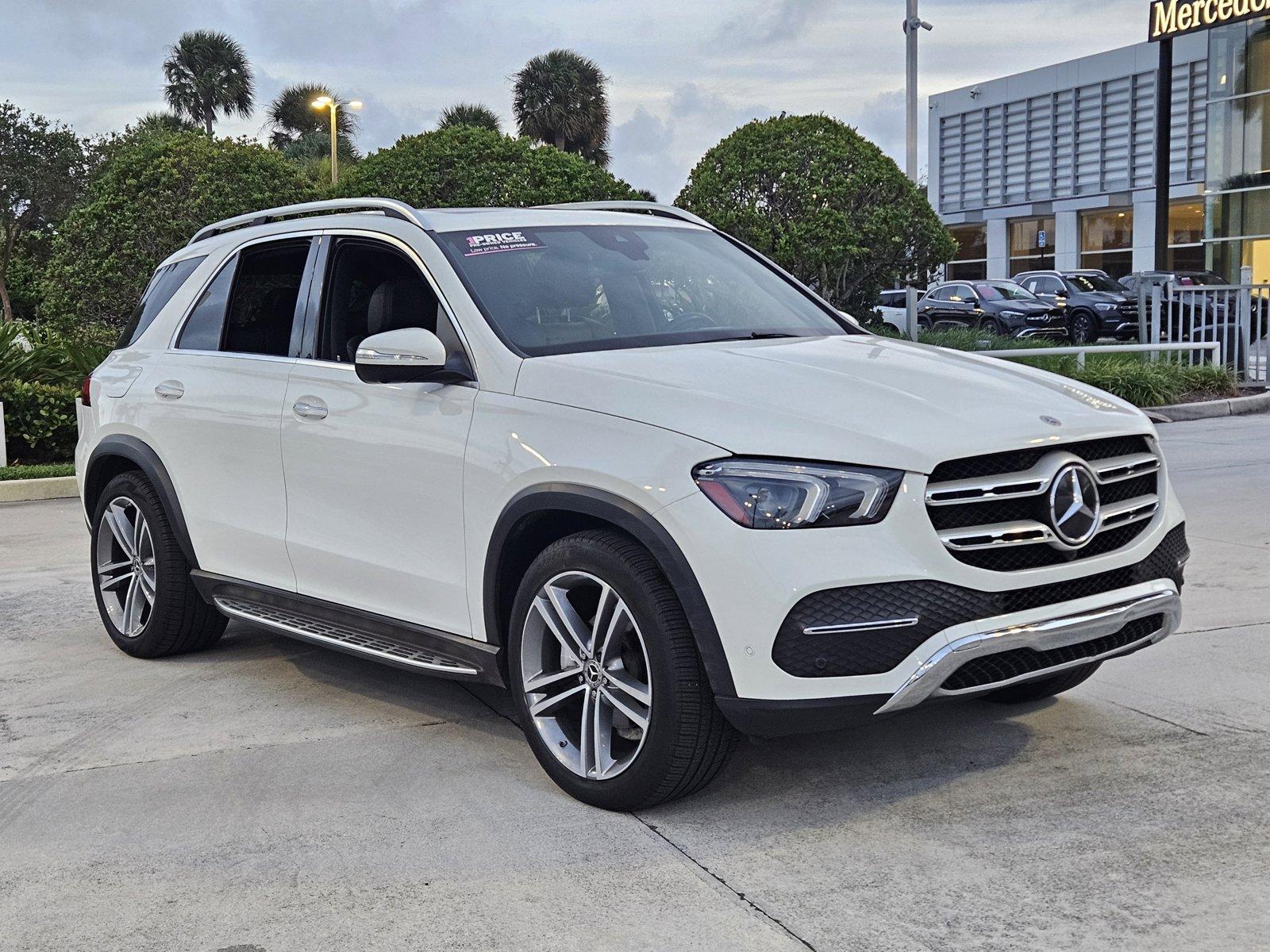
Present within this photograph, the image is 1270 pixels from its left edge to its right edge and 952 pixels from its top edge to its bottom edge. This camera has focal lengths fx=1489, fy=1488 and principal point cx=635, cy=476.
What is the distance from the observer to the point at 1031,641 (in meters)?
3.91

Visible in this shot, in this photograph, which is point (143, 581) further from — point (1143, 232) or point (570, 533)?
point (1143, 232)

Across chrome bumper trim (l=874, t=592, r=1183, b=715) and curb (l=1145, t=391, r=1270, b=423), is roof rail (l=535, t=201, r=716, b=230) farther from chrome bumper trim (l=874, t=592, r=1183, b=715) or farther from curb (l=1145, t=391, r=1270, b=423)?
curb (l=1145, t=391, r=1270, b=423)

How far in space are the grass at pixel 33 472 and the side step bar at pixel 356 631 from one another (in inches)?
282

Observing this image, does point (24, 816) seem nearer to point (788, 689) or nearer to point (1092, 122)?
point (788, 689)

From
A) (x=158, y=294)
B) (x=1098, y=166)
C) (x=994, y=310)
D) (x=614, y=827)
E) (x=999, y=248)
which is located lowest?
(x=614, y=827)

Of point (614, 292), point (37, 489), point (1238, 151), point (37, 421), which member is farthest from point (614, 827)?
point (1238, 151)

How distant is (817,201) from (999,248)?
3660 centimetres

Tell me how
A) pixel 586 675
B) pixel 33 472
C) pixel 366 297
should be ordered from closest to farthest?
1. pixel 586 675
2. pixel 366 297
3. pixel 33 472

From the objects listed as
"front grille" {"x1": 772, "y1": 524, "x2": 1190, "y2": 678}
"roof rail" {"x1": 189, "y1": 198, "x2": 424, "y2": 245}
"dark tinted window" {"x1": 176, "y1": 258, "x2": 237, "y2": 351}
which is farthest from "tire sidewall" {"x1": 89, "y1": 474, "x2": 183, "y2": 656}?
"front grille" {"x1": 772, "y1": 524, "x2": 1190, "y2": 678}

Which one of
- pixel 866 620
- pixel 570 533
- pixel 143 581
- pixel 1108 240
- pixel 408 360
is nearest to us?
pixel 866 620

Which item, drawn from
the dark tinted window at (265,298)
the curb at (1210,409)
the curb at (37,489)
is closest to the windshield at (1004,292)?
the curb at (1210,409)

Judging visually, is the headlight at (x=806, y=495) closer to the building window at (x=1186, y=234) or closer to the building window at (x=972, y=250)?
the building window at (x=1186, y=234)

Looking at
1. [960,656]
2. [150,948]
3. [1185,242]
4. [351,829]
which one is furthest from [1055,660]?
[1185,242]

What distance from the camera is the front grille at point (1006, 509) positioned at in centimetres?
388
